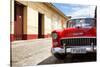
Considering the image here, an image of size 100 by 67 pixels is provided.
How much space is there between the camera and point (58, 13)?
3.44 meters

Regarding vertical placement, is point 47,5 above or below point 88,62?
above

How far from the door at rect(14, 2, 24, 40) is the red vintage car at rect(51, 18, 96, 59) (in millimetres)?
460

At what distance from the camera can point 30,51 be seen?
3.29 m

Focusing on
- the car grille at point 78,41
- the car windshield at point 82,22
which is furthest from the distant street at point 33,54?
the car windshield at point 82,22

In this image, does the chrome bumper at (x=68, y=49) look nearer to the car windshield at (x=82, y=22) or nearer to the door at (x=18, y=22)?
the car windshield at (x=82, y=22)

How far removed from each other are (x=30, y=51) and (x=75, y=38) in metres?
0.65

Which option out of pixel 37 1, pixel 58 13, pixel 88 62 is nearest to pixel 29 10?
pixel 37 1

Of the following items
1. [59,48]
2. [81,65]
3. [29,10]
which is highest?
[29,10]

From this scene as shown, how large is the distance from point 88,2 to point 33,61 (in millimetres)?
1105

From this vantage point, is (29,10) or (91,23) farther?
(91,23)

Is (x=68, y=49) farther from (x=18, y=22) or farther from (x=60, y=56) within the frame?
(x=18, y=22)

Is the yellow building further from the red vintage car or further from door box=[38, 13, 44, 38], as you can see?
the red vintage car

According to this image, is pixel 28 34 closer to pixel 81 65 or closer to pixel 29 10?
pixel 29 10

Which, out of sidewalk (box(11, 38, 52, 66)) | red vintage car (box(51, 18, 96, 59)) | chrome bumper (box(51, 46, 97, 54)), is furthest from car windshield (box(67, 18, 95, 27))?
sidewalk (box(11, 38, 52, 66))
